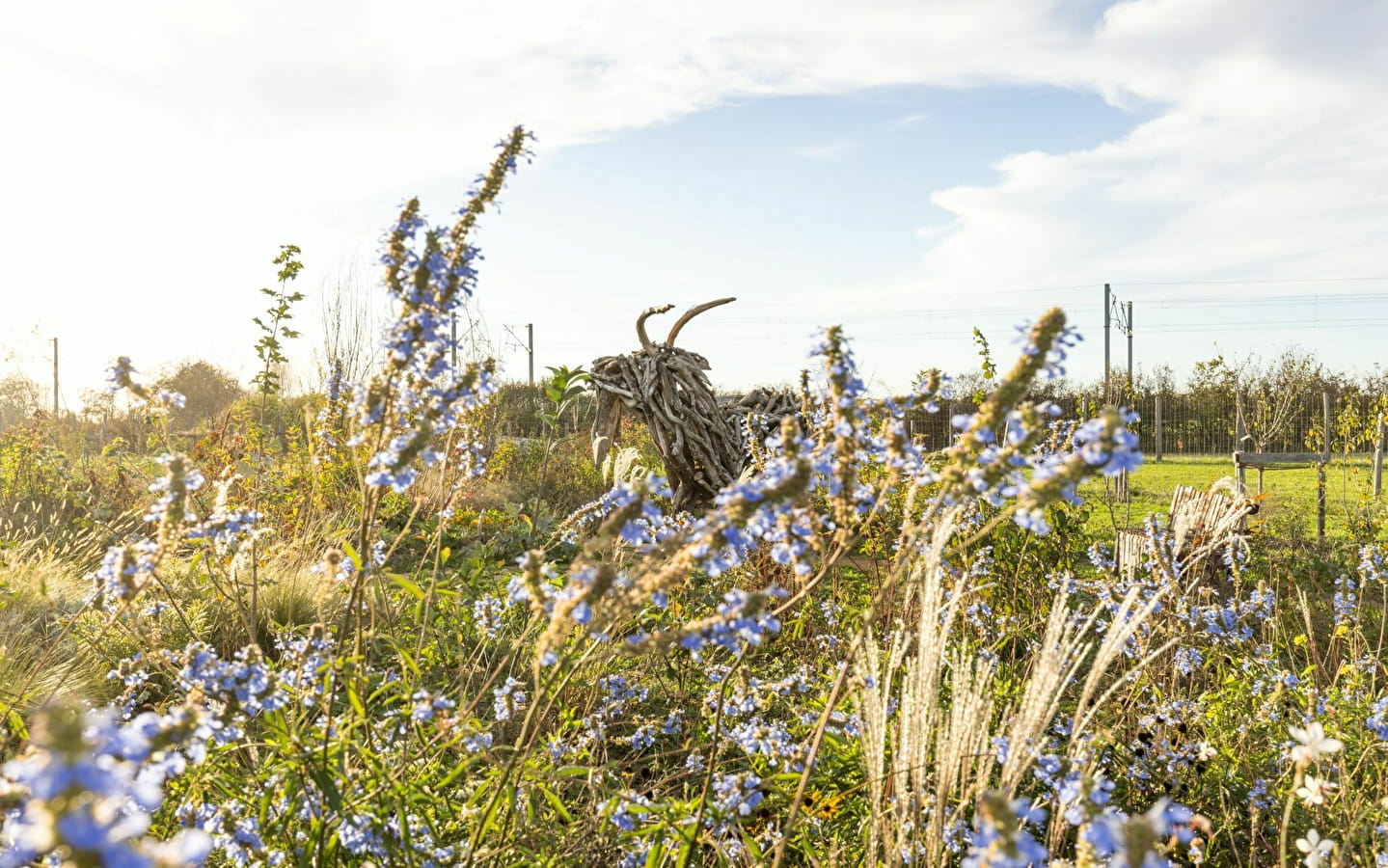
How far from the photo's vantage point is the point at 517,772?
78.7 inches

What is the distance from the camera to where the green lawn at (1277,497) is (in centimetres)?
845

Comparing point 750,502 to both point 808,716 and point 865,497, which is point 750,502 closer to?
point 865,497

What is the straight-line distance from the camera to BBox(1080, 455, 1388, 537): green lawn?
8.45 meters

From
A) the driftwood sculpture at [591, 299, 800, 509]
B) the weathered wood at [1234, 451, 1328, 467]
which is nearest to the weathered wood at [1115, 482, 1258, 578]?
the weathered wood at [1234, 451, 1328, 467]

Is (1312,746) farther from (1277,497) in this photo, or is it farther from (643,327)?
(1277,497)

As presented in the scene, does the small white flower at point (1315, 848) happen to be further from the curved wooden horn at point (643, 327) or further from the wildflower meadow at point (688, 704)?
the curved wooden horn at point (643, 327)

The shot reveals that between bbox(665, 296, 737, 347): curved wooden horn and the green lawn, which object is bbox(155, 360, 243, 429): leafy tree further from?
the green lawn

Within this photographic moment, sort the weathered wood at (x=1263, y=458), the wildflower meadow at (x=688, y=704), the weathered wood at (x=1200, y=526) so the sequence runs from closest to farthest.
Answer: the wildflower meadow at (x=688, y=704), the weathered wood at (x=1200, y=526), the weathered wood at (x=1263, y=458)

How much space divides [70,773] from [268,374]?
6.85 metres

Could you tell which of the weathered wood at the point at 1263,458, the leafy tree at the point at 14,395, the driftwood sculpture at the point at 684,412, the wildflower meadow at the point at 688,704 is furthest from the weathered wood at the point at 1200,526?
the leafy tree at the point at 14,395

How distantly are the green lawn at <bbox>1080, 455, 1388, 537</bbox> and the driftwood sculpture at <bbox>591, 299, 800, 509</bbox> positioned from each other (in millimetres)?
2743

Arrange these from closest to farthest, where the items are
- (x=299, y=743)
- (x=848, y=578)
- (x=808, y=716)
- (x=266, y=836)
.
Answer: (x=299, y=743) < (x=266, y=836) < (x=808, y=716) < (x=848, y=578)

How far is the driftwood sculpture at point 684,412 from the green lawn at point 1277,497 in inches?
108

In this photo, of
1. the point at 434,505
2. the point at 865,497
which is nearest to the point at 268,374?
the point at 434,505
